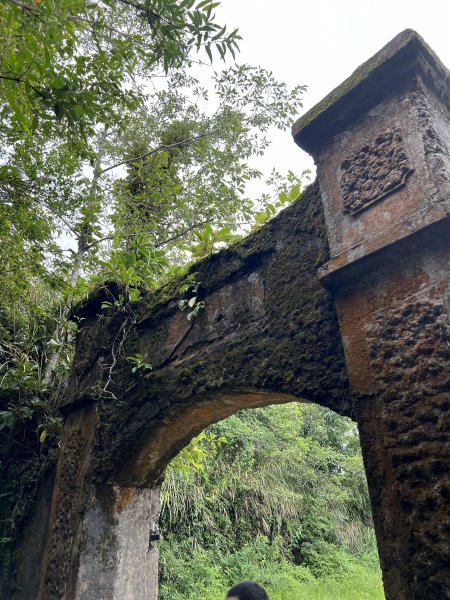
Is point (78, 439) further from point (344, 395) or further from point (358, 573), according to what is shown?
point (358, 573)

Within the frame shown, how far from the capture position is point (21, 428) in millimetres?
4270

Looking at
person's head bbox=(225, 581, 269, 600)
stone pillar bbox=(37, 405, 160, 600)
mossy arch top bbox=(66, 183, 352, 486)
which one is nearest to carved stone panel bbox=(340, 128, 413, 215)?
mossy arch top bbox=(66, 183, 352, 486)

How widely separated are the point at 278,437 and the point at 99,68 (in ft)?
25.4

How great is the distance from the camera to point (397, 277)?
1.84 meters

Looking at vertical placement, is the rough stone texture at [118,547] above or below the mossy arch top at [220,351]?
below

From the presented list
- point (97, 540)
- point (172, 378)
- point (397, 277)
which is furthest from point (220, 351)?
point (97, 540)

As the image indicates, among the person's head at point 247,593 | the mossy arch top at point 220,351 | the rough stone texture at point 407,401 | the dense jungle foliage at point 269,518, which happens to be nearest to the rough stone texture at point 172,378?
the mossy arch top at point 220,351

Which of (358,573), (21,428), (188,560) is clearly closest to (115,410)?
(21,428)

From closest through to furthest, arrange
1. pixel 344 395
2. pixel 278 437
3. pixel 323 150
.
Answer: pixel 344 395, pixel 323 150, pixel 278 437

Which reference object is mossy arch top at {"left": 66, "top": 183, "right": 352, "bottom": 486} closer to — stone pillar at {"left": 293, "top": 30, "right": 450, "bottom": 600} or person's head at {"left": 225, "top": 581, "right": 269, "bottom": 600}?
stone pillar at {"left": 293, "top": 30, "right": 450, "bottom": 600}

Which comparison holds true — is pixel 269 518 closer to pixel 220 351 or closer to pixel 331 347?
pixel 220 351

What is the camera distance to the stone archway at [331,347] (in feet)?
5.29

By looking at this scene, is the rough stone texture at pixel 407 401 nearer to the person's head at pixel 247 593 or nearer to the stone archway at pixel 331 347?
the stone archway at pixel 331 347

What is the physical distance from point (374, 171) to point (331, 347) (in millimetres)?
799
